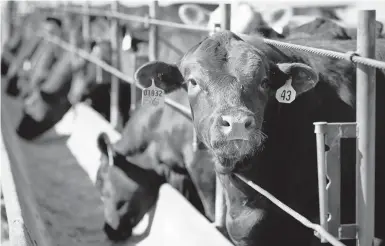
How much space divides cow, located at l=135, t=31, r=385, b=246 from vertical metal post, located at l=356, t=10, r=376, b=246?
0.58 metres

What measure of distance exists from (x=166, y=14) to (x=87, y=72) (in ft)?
3.91

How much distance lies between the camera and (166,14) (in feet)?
25.1

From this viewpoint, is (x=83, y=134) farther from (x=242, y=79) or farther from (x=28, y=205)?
(x=242, y=79)

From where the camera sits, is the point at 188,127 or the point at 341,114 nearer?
the point at 341,114

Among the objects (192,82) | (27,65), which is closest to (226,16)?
(192,82)

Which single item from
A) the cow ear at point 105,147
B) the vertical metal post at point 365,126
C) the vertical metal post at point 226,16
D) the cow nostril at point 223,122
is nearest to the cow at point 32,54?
the cow ear at point 105,147

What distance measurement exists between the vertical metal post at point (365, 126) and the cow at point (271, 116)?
0.58 meters

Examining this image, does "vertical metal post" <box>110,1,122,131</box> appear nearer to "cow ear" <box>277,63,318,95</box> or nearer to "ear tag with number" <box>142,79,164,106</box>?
"ear tag with number" <box>142,79,164,106</box>

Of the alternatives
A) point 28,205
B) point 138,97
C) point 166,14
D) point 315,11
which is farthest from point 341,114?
point 315,11

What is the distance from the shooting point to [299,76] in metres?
2.83

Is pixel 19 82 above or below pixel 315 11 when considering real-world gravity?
below

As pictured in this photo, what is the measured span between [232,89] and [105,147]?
7.12 ft

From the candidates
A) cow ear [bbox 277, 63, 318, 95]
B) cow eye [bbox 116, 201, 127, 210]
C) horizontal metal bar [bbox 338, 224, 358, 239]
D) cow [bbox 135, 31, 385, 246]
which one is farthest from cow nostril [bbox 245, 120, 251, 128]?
cow eye [bbox 116, 201, 127, 210]

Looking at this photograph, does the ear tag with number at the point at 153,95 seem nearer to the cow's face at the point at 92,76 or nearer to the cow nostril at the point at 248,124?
the cow nostril at the point at 248,124
